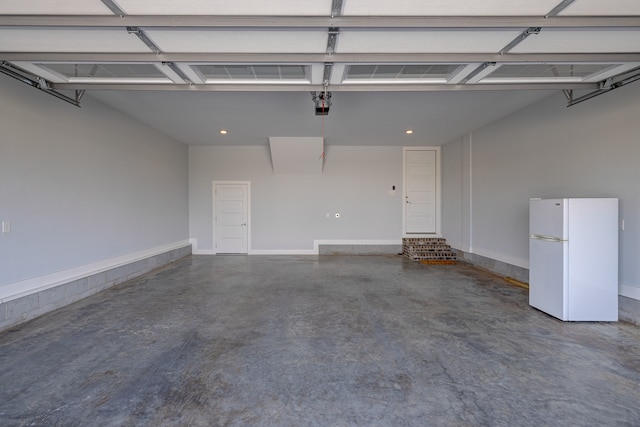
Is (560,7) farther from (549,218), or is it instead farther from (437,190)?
(437,190)

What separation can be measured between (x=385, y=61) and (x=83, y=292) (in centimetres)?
508

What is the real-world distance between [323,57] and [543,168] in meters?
3.96

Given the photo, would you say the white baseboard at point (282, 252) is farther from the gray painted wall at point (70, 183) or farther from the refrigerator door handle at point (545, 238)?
the refrigerator door handle at point (545, 238)

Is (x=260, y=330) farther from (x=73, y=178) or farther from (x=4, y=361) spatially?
(x=73, y=178)

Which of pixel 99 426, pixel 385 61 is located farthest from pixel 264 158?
pixel 99 426

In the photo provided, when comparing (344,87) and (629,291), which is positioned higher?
(344,87)

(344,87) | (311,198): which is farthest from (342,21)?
(311,198)

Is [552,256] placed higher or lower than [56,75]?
lower

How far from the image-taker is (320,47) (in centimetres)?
248

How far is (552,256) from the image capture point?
3275 mm

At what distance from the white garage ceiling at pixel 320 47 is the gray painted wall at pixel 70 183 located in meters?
0.36

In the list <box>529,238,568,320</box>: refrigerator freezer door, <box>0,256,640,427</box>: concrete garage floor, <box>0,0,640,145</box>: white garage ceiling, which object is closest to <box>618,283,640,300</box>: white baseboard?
<box>0,256,640,427</box>: concrete garage floor

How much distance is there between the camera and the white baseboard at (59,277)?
305 cm

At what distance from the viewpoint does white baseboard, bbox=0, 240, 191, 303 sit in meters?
3.05
